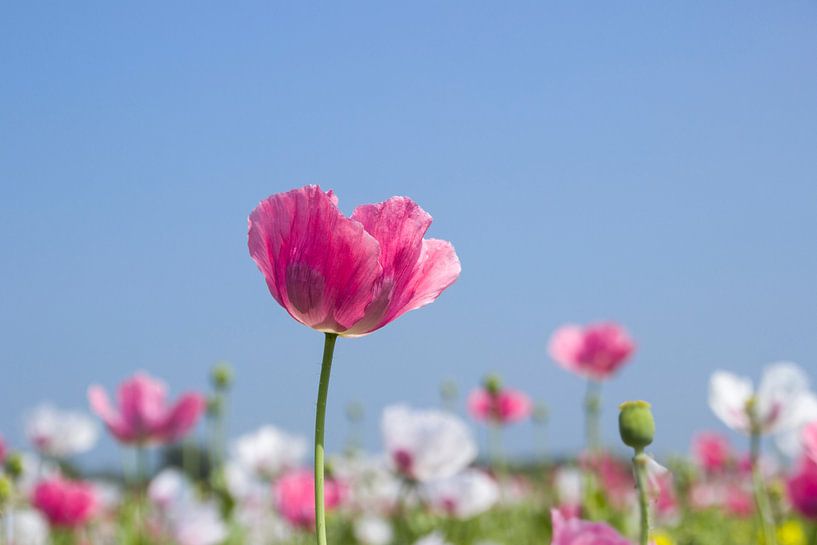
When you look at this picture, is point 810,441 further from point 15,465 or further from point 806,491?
point 15,465

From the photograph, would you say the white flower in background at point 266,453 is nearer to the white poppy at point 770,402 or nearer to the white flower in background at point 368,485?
the white flower in background at point 368,485

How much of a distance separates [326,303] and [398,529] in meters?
2.47

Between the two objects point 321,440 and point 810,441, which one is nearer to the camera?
point 321,440

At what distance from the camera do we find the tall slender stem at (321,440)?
75cm

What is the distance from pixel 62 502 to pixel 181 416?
472 millimetres

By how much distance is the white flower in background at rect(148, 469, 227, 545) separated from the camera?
292cm

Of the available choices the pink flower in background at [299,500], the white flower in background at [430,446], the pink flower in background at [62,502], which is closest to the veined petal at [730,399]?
the white flower in background at [430,446]

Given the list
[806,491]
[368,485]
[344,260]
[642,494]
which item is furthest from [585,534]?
[368,485]

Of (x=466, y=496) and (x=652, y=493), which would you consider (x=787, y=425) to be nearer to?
(x=652, y=493)

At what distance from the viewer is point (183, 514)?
3.09 metres

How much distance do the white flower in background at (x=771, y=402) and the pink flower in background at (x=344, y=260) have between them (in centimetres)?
108

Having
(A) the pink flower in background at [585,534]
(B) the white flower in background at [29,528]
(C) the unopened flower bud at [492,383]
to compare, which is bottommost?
(B) the white flower in background at [29,528]

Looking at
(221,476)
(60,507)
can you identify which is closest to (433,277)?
(60,507)

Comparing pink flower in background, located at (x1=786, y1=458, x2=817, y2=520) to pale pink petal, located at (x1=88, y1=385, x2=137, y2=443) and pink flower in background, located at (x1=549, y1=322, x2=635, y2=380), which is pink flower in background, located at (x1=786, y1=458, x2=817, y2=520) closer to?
pink flower in background, located at (x1=549, y1=322, x2=635, y2=380)
